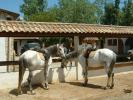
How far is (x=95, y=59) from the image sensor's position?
52.9 ft

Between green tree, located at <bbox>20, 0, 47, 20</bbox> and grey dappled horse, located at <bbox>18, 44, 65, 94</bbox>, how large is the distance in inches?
2327

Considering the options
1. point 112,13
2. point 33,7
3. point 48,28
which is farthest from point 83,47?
point 33,7

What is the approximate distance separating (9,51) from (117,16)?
3250cm

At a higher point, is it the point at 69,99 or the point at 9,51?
the point at 9,51

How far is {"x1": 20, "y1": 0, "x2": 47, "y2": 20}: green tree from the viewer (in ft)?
244

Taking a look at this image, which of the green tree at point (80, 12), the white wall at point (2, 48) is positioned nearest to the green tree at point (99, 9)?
the green tree at point (80, 12)

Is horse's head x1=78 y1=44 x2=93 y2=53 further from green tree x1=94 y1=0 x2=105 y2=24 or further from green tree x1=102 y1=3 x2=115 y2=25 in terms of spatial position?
green tree x1=94 y1=0 x2=105 y2=24

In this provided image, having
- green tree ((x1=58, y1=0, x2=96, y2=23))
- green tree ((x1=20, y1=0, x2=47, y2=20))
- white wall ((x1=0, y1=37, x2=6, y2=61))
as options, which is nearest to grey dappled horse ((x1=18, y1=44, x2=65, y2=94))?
white wall ((x1=0, y1=37, x2=6, y2=61))

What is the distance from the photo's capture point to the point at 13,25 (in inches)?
658

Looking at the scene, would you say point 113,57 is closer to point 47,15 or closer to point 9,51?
point 9,51

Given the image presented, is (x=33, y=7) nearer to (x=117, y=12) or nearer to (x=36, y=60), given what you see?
(x=117, y=12)

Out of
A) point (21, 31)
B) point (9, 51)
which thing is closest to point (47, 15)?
point (9, 51)

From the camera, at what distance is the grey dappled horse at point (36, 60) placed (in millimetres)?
14117

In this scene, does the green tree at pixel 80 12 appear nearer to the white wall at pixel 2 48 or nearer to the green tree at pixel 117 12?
the green tree at pixel 117 12
